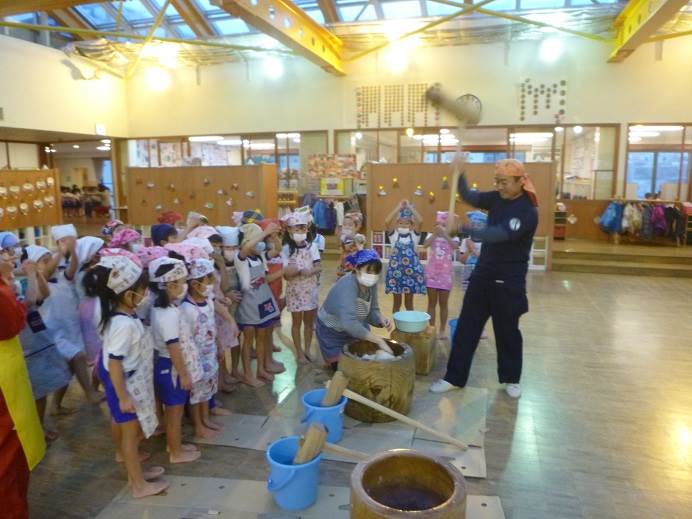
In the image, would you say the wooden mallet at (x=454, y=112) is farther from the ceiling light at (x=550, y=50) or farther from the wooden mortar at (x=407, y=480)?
the ceiling light at (x=550, y=50)

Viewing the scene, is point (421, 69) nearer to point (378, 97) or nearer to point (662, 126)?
point (378, 97)

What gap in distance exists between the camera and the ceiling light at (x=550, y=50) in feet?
34.1

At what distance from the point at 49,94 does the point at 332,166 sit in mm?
6204

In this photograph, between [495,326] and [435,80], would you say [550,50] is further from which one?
[495,326]

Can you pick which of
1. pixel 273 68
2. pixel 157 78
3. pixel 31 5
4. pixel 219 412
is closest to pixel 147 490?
pixel 219 412

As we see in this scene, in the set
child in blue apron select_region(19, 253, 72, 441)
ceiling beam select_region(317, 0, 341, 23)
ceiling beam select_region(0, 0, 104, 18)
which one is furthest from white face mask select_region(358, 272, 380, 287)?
ceiling beam select_region(317, 0, 341, 23)

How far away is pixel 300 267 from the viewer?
14.2ft

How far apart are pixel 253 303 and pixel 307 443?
1.67 meters

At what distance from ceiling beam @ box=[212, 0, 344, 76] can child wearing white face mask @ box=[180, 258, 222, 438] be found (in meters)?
4.31

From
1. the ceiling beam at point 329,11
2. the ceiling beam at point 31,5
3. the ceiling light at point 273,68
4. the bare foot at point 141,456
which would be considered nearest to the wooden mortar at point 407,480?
the bare foot at point 141,456

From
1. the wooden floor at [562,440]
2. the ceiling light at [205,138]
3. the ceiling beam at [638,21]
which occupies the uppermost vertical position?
the ceiling beam at [638,21]

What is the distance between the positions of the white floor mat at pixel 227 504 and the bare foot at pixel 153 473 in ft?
0.35

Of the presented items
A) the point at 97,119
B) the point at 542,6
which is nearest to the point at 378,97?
the point at 542,6

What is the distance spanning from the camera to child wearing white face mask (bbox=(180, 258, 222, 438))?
2.99 meters
